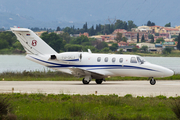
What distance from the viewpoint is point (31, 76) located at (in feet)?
131

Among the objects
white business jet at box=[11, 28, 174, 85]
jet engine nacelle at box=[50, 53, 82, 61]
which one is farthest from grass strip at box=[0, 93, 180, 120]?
jet engine nacelle at box=[50, 53, 82, 61]

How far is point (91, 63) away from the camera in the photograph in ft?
99.9

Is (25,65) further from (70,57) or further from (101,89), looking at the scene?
(101,89)

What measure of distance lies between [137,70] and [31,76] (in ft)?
50.7

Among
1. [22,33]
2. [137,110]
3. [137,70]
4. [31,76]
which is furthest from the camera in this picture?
[31,76]

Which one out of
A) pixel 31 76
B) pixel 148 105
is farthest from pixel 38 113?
pixel 31 76

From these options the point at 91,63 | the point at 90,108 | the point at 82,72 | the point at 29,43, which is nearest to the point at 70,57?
the point at 91,63

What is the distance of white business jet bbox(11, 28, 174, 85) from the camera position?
28922mm

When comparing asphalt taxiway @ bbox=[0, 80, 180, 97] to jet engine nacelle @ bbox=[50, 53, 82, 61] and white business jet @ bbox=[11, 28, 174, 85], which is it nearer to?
white business jet @ bbox=[11, 28, 174, 85]

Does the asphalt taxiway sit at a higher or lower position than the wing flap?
lower

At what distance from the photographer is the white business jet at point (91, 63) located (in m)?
28.9

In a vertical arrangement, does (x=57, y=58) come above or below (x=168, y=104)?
above

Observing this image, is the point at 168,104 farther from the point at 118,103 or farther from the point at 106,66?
the point at 106,66

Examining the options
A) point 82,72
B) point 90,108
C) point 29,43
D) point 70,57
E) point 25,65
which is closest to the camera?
point 90,108
